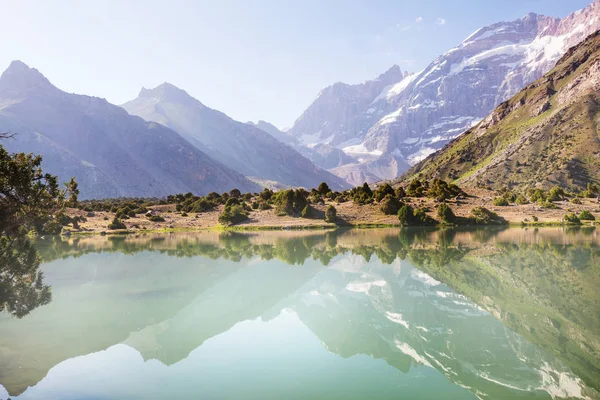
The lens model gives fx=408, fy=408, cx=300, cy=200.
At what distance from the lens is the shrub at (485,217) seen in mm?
71375

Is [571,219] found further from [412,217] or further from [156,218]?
[156,218]

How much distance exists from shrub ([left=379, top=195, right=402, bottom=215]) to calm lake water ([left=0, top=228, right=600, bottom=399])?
150ft

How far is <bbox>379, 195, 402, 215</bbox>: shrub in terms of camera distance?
77812 millimetres

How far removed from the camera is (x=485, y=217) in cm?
7231

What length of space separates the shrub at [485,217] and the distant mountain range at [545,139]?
187ft

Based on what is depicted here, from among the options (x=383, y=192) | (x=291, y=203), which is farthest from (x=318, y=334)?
(x=383, y=192)

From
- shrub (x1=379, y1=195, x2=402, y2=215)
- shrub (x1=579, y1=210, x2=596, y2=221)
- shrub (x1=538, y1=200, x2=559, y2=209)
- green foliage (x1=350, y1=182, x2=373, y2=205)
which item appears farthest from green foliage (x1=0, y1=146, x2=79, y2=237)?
shrub (x1=538, y1=200, x2=559, y2=209)

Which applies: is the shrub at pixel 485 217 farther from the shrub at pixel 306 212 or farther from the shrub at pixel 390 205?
the shrub at pixel 306 212

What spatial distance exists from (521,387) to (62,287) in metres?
26.8

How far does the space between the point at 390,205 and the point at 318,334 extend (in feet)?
211

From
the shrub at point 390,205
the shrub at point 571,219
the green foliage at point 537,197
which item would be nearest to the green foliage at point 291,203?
the shrub at point 390,205

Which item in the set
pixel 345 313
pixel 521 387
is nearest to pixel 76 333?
pixel 345 313

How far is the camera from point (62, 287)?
2692 centimetres

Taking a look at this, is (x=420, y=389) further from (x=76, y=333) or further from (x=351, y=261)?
(x=351, y=261)
